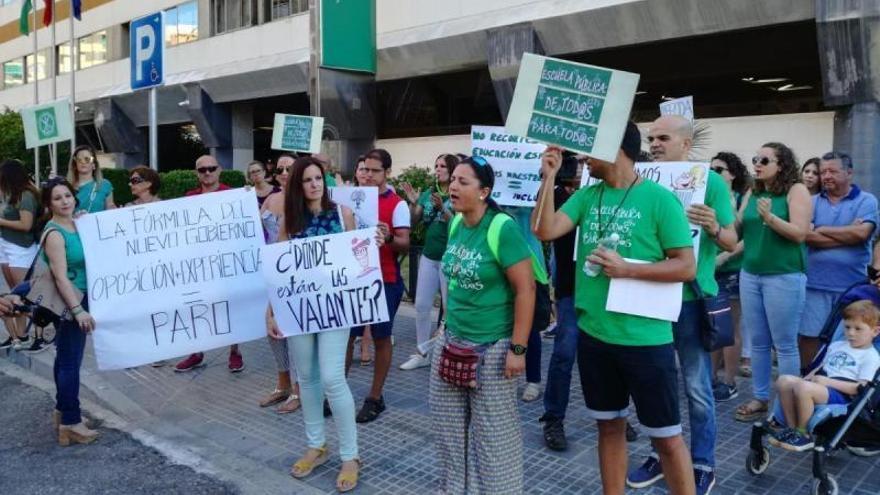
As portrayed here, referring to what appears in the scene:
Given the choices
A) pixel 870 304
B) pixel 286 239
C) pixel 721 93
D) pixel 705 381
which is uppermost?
pixel 721 93

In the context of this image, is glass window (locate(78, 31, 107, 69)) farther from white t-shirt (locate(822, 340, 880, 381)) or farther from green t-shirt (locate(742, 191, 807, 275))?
white t-shirt (locate(822, 340, 880, 381))

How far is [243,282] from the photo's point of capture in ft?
17.3

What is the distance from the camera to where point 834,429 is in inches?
150

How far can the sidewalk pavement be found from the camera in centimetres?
406

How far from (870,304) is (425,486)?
2709mm

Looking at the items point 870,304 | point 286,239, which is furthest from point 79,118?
point 870,304

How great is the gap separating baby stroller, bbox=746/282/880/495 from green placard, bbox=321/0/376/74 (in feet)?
46.7

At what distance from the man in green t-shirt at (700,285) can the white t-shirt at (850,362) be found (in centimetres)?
88

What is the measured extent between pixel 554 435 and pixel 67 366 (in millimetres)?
3218

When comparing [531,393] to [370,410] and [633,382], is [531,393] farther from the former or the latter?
[633,382]

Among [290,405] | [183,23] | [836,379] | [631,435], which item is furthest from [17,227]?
[183,23]

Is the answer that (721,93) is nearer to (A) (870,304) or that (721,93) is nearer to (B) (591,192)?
(A) (870,304)

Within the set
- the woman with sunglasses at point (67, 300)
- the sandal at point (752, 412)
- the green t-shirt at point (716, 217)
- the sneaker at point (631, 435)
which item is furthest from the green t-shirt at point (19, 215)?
the sandal at point (752, 412)

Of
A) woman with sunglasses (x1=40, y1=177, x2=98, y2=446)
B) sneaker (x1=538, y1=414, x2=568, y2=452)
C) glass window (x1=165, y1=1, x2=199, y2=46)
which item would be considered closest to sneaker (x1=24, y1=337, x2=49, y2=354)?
woman with sunglasses (x1=40, y1=177, x2=98, y2=446)
